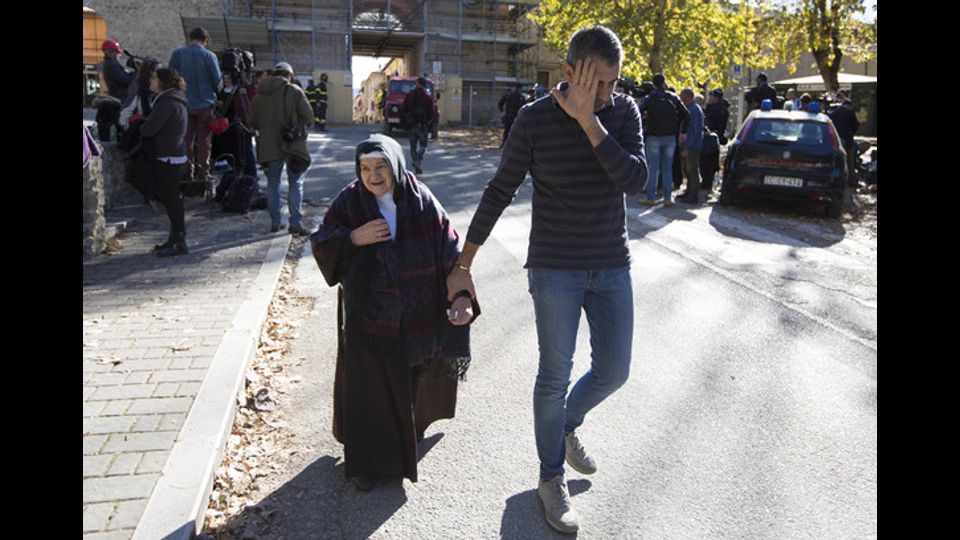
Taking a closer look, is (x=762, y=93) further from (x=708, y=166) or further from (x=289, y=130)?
(x=289, y=130)

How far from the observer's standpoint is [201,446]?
368 centimetres

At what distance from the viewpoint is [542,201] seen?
324 centimetres

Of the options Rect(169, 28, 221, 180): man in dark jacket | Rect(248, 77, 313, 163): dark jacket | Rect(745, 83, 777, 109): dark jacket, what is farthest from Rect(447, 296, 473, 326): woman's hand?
Rect(745, 83, 777, 109): dark jacket

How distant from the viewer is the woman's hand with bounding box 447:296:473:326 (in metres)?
3.48

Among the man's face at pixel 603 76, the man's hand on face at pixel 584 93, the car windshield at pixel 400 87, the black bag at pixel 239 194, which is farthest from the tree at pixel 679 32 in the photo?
the man's hand on face at pixel 584 93

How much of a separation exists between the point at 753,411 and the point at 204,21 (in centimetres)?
3390

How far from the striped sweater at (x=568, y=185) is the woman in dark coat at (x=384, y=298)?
462 millimetres

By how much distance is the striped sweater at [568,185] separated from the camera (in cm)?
310

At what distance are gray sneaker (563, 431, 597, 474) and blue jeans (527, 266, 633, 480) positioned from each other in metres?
0.33

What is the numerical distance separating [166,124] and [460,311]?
5.45m

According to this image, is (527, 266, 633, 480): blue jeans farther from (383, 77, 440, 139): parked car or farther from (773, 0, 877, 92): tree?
(383, 77, 440, 139): parked car

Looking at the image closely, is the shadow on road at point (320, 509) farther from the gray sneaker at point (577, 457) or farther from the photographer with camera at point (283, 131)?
the photographer with camera at point (283, 131)

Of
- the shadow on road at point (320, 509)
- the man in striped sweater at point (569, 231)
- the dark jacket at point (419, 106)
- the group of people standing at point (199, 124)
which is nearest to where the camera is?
the man in striped sweater at point (569, 231)
